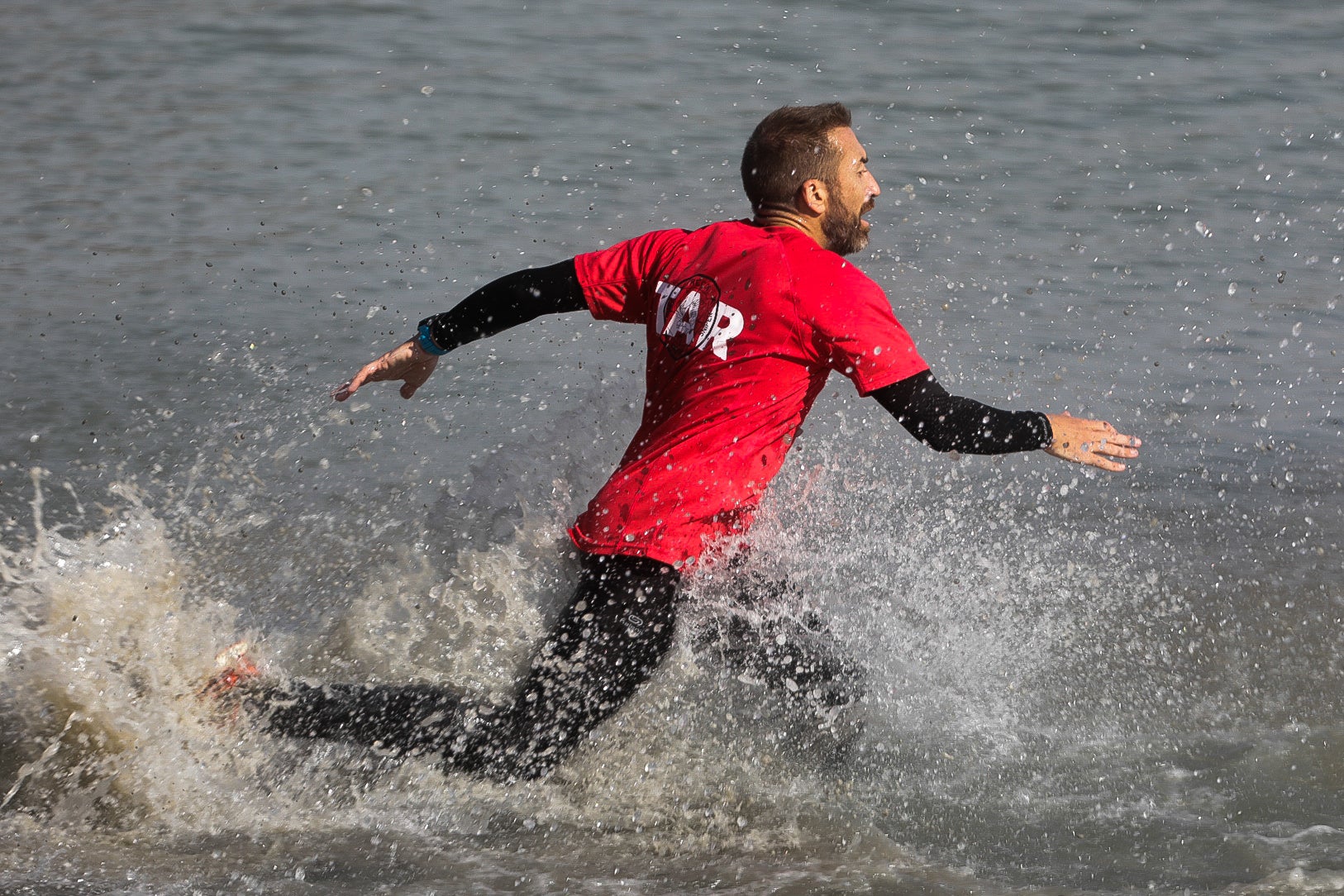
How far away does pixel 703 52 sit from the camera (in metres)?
15.1

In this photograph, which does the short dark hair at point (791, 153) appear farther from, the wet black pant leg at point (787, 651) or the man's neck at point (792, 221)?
the wet black pant leg at point (787, 651)

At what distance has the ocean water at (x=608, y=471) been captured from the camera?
418 centimetres

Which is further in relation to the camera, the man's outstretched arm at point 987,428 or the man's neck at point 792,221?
the man's neck at point 792,221

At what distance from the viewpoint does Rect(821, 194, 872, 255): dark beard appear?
13.5 feet

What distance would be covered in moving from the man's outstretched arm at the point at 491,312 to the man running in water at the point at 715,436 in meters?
0.24

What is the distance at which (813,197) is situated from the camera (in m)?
4.07

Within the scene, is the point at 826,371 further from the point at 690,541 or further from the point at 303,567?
the point at 303,567

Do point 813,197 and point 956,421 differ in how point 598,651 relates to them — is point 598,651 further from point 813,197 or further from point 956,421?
point 813,197

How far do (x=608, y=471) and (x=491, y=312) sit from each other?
1505 mm

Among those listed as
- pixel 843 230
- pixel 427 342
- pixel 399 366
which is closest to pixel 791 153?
pixel 843 230

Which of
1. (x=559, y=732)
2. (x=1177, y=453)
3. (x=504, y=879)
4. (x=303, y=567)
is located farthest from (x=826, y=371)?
(x=1177, y=453)

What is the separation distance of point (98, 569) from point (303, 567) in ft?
4.83

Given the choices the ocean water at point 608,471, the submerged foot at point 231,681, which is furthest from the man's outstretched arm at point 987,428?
the submerged foot at point 231,681

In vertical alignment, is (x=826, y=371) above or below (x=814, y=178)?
below
